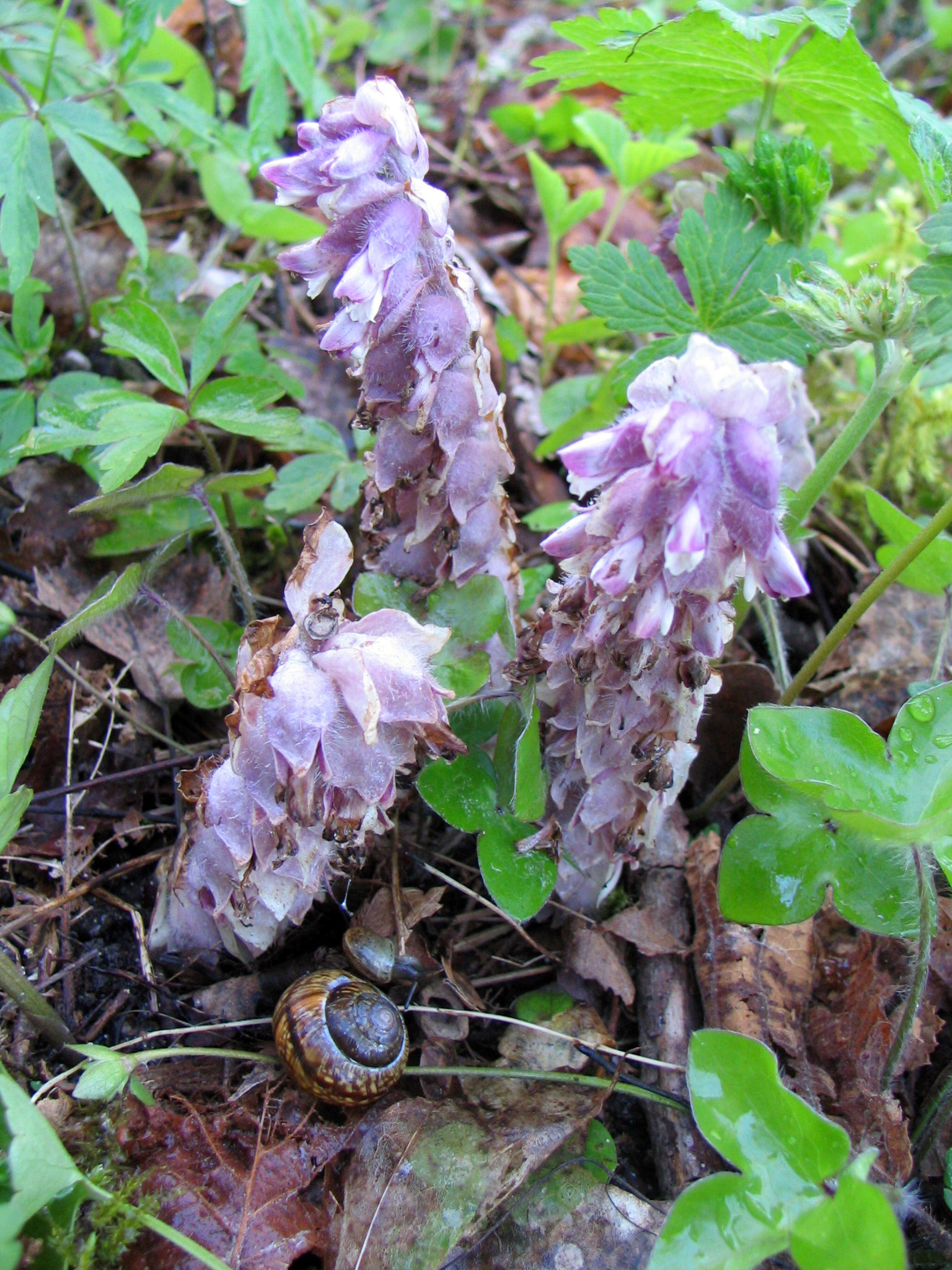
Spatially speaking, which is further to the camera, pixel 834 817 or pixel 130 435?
pixel 130 435

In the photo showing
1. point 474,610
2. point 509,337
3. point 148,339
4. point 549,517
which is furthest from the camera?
point 509,337

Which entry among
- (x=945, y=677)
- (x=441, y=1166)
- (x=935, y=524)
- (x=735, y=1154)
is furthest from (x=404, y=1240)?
(x=945, y=677)

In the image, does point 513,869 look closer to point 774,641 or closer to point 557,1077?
point 557,1077

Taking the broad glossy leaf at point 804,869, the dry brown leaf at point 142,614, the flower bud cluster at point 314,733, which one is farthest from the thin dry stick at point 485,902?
the dry brown leaf at point 142,614

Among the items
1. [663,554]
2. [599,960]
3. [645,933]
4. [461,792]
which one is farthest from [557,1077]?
[663,554]

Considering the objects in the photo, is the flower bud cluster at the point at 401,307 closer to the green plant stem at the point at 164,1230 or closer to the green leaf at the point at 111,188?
the green leaf at the point at 111,188

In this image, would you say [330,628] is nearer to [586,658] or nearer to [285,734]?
[285,734]

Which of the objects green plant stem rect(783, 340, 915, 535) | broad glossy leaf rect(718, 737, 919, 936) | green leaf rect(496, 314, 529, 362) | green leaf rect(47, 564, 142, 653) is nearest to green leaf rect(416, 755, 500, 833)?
broad glossy leaf rect(718, 737, 919, 936)
